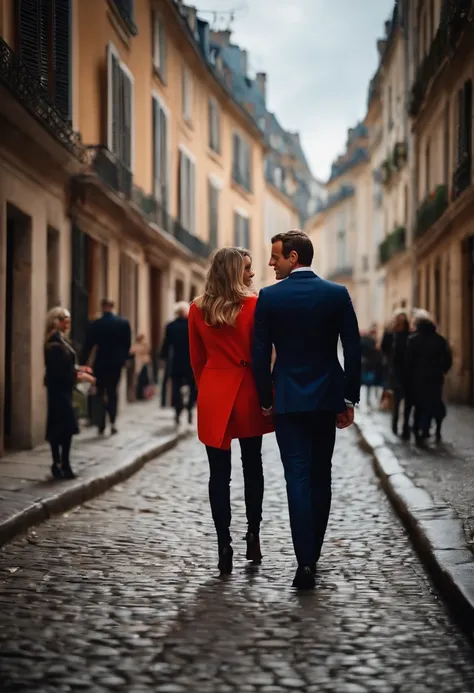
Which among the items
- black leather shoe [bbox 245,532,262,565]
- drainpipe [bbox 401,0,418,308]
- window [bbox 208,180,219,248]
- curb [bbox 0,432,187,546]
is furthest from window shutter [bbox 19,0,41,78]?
window [bbox 208,180,219,248]

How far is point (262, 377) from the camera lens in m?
6.31

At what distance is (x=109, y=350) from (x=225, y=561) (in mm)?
9237

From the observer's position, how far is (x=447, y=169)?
83.0ft

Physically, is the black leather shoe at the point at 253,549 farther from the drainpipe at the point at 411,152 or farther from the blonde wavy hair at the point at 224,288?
the drainpipe at the point at 411,152

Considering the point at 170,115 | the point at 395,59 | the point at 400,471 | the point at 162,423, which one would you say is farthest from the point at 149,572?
the point at 395,59

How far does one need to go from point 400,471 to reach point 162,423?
774 centimetres

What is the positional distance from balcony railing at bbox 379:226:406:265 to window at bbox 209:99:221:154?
5.79 metres

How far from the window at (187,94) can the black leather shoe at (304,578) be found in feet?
83.3

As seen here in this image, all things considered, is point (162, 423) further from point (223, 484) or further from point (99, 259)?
point (223, 484)

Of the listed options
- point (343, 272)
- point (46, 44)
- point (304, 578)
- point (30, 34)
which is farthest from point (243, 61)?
point (304, 578)

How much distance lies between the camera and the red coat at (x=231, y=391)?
6.54 meters

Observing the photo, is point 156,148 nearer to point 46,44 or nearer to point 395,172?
point 46,44

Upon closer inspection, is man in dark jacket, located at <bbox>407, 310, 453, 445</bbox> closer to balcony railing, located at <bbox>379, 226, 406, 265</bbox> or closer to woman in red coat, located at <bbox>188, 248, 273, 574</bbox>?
woman in red coat, located at <bbox>188, 248, 273, 574</bbox>

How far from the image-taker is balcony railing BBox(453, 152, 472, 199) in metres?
22.0
